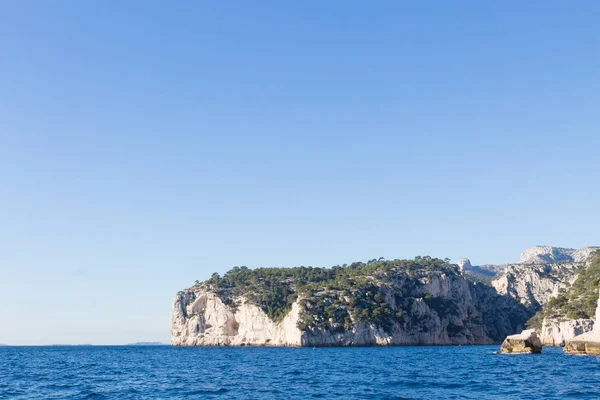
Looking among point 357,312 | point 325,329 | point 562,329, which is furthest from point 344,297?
point 562,329

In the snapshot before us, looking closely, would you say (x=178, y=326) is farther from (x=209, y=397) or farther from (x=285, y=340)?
(x=209, y=397)

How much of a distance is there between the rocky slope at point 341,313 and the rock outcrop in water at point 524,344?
219ft

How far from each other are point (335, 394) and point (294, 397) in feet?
10.5

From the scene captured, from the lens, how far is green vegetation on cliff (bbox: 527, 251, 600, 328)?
116688 mm

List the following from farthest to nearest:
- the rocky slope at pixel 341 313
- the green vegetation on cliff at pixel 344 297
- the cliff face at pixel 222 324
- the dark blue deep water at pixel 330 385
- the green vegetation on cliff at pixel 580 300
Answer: the cliff face at pixel 222 324 < the green vegetation on cliff at pixel 344 297 < the rocky slope at pixel 341 313 < the green vegetation on cliff at pixel 580 300 < the dark blue deep water at pixel 330 385

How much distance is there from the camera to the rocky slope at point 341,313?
156500 mm

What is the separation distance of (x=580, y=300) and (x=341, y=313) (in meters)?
65.2

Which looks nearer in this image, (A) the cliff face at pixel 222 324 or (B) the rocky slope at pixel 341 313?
(B) the rocky slope at pixel 341 313

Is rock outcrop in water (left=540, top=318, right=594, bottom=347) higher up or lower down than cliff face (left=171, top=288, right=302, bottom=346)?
lower down

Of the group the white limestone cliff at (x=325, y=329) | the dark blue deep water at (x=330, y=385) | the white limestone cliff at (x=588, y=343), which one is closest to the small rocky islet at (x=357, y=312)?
the white limestone cliff at (x=325, y=329)

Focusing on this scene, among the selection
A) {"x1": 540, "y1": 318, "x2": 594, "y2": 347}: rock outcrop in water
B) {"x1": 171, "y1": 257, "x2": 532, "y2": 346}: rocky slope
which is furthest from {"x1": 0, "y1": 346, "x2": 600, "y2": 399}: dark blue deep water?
{"x1": 171, "y1": 257, "x2": 532, "y2": 346}: rocky slope

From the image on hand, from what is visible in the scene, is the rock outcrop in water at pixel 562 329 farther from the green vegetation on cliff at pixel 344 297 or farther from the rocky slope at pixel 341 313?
the green vegetation on cliff at pixel 344 297

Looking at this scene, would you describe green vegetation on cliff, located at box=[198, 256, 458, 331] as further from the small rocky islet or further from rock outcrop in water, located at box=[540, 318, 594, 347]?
rock outcrop in water, located at box=[540, 318, 594, 347]

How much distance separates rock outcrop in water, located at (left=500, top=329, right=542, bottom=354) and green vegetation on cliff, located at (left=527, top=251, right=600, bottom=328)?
31.5m
